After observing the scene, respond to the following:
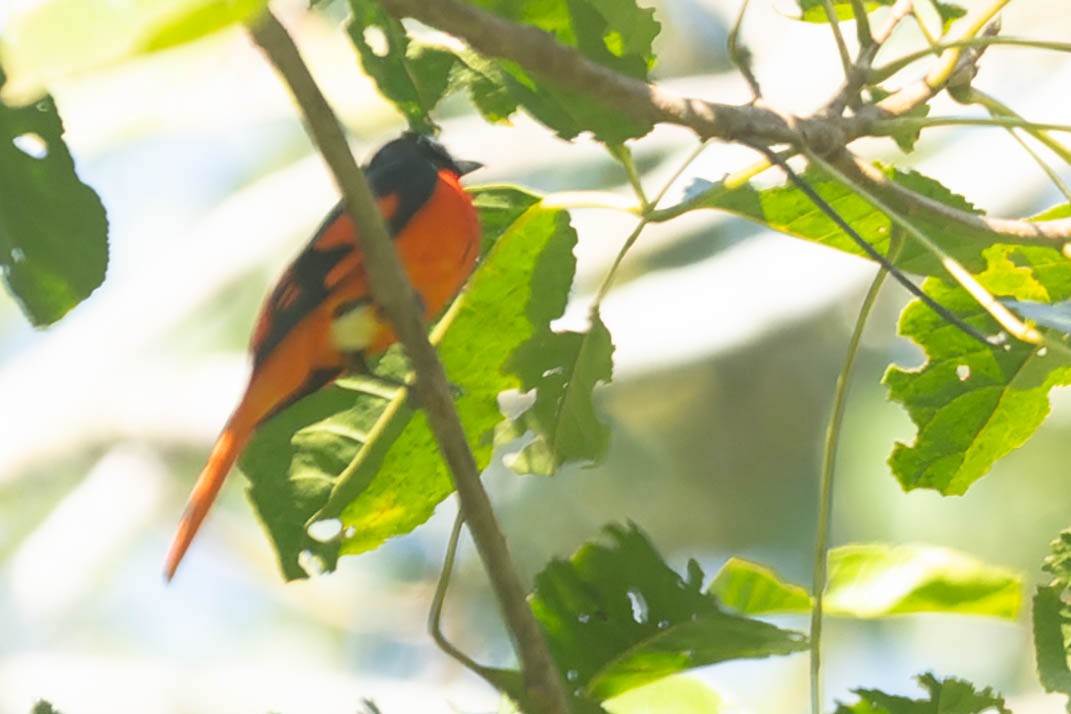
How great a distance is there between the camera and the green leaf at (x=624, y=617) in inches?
66.1

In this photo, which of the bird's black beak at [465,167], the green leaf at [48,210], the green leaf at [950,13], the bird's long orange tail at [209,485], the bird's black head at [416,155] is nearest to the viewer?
the green leaf at [48,210]

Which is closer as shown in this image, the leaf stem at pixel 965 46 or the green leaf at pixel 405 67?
the leaf stem at pixel 965 46

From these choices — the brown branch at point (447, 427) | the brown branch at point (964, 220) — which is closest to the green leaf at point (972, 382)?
the brown branch at point (964, 220)

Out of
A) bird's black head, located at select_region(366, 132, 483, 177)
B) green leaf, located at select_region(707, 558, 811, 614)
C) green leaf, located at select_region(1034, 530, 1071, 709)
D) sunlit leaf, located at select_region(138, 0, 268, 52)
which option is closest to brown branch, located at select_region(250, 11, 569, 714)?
green leaf, located at select_region(707, 558, 811, 614)

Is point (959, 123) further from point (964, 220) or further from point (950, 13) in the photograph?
point (950, 13)

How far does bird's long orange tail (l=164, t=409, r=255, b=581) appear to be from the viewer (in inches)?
96.6

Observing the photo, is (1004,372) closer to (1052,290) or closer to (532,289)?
(1052,290)

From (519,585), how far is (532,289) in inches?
28.9

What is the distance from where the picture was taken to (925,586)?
167 centimetres

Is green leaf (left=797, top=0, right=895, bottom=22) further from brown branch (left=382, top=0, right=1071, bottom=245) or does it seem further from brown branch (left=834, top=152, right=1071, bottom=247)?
brown branch (left=834, top=152, right=1071, bottom=247)

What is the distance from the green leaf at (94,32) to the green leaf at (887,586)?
1.41 m

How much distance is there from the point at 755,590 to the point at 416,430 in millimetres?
584

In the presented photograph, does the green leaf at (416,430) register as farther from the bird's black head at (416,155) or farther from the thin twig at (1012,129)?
the bird's black head at (416,155)

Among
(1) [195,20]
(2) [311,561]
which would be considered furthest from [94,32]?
(2) [311,561]
